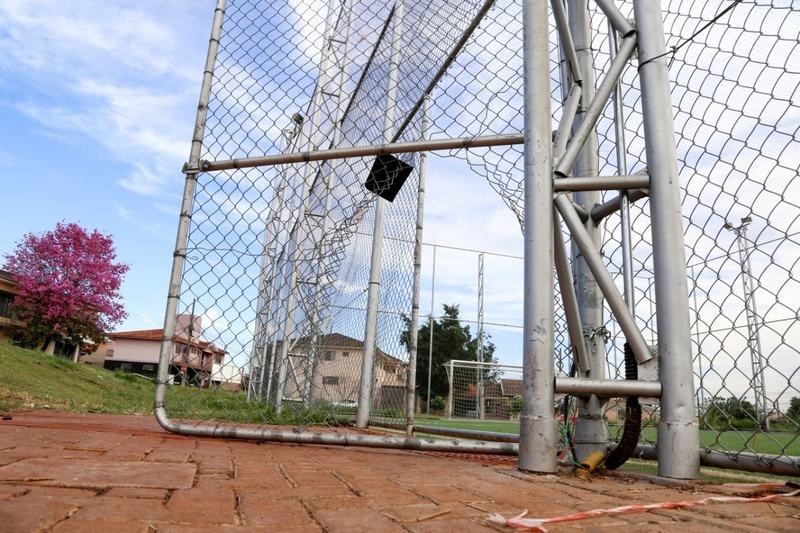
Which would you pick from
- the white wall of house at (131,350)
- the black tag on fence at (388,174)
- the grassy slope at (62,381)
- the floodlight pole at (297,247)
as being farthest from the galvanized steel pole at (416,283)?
the white wall of house at (131,350)

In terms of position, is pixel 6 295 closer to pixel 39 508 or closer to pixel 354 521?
pixel 39 508

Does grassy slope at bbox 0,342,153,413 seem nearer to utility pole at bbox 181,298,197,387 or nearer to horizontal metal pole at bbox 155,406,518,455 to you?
utility pole at bbox 181,298,197,387

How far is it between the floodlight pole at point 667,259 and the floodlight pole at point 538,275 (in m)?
0.36

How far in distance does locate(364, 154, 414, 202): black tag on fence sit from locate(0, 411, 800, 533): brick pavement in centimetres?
170

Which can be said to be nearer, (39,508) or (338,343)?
(39,508)

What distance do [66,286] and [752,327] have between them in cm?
2119

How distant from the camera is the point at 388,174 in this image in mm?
3193

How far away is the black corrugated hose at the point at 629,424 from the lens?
1831 mm

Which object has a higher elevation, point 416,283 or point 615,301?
point 416,283

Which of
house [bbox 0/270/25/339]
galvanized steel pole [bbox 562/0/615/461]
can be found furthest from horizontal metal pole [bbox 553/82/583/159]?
house [bbox 0/270/25/339]

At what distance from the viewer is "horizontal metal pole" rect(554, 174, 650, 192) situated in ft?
6.26

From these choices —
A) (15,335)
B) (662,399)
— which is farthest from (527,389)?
(15,335)

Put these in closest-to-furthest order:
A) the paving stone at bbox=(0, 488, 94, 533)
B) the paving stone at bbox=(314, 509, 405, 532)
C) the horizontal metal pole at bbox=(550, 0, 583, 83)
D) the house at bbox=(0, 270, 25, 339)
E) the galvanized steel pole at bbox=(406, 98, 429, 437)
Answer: the paving stone at bbox=(0, 488, 94, 533), the paving stone at bbox=(314, 509, 405, 532), the horizontal metal pole at bbox=(550, 0, 583, 83), the galvanized steel pole at bbox=(406, 98, 429, 437), the house at bbox=(0, 270, 25, 339)

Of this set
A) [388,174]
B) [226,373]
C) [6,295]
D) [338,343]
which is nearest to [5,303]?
[6,295]
